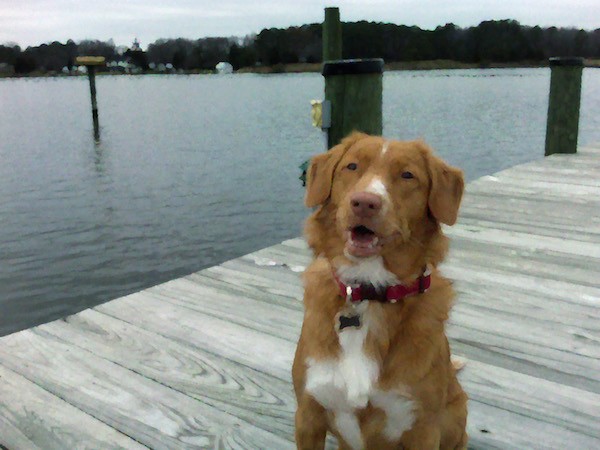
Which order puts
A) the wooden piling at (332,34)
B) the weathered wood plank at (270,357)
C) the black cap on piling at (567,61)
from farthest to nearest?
1. the black cap on piling at (567,61)
2. the wooden piling at (332,34)
3. the weathered wood plank at (270,357)

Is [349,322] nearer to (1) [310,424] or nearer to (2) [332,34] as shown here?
(1) [310,424]

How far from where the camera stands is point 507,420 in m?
2.54

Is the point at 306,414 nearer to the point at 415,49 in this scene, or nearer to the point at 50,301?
the point at 50,301

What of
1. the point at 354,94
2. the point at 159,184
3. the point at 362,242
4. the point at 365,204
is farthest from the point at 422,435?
the point at 159,184

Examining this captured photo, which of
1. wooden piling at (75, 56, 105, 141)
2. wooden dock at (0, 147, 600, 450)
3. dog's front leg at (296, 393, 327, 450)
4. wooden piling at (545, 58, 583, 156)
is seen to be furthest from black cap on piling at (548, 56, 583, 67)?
wooden piling at (75, 56, 105, 141)

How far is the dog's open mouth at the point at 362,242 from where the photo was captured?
193 centimetres

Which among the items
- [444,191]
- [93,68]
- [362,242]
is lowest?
[362,242]

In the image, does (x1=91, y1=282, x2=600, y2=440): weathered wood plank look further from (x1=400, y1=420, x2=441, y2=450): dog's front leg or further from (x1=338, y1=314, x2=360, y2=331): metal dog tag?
(x1=338, y1=314, x2=360, y2=331): metal dog tag

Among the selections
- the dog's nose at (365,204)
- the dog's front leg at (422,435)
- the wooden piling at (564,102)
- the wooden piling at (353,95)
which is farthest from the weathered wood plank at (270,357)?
the wooden piling at (564,102)

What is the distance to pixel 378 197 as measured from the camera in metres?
1.85

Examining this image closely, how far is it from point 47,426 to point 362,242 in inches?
60.0

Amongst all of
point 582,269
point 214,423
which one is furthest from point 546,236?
point 214,423

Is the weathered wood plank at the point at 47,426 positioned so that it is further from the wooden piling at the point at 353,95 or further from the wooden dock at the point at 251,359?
the wooden piling at the point at 353,95

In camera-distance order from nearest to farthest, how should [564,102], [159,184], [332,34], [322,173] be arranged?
[322,173] → [332,34] → [564,102] → [159,184]
